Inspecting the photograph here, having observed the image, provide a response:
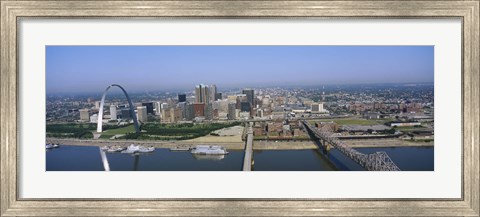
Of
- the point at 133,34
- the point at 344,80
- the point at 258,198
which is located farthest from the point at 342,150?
the point at 133,34

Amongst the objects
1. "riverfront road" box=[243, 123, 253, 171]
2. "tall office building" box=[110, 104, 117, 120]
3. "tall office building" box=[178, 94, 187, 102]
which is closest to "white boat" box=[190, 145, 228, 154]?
"riverfront road" box=[243, 123, 253, 171]

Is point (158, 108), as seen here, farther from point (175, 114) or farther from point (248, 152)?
point (248, 152)

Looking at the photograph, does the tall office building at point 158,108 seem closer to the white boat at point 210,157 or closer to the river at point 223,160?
the river at point 223,160

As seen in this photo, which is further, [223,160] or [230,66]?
[230,66]

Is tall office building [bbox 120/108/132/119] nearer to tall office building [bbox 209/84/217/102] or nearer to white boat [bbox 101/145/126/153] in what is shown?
white boat [bbox 101/145/126/153]

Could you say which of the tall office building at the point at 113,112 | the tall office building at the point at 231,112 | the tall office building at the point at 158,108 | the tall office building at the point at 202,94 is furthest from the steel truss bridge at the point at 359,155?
the tall office building at the point at 113,112

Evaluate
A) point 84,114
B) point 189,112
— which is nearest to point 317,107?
point 189,112

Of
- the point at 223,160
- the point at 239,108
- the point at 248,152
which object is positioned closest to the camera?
the point at 223,160
